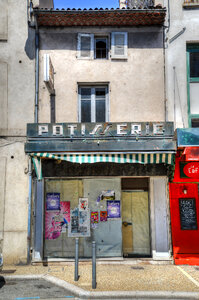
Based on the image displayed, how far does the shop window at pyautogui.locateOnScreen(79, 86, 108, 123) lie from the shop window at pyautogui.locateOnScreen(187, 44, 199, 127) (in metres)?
2.96

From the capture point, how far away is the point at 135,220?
33.9 feet

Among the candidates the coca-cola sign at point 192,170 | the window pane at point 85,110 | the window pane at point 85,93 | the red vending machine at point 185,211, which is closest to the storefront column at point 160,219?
the red vending machine at point 185,211

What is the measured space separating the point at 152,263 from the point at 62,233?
315cm

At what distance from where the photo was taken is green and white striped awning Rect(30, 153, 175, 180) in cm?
875

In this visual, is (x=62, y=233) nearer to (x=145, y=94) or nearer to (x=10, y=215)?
(x=10, y=215)

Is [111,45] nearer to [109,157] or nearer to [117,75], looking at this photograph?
[117,75]

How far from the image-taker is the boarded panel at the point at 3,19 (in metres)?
10.4

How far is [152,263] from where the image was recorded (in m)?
9.49

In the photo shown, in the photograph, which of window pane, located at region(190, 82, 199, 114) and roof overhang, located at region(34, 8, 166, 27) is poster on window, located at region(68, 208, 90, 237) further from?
roof overhang, located at region(34, 8, 166, 27)

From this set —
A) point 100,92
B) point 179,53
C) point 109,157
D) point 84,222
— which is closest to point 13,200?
point 84,222

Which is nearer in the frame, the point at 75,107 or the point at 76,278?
the point at 76,278

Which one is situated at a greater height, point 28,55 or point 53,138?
point 28,55

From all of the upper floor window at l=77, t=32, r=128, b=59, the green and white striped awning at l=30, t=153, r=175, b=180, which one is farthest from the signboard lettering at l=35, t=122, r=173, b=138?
the upper floor window at l=77, t=32, r=128, b=59

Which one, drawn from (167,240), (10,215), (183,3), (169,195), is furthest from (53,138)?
(183,3)
